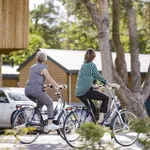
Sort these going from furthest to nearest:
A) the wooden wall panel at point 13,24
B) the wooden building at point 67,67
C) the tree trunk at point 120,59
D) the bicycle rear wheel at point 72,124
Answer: the wooden building at point 67,67
the tree trunk at point 120,59
the wooden wall panel at point 13,24
the bicycle rear wheel at point 72,124

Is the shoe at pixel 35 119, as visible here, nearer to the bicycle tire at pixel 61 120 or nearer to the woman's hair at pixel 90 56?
the bicycle tire at pixel 61 120

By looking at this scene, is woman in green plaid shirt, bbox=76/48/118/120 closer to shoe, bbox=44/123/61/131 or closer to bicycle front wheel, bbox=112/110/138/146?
bicycle front wheel, bbox=112/110/138/146

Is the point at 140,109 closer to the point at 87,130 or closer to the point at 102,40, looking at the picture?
the point at 102,40

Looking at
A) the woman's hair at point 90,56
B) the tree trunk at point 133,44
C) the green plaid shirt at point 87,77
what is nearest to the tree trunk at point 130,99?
the tree trunk at point 133,44

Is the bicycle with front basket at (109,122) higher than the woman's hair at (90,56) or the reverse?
the reverse

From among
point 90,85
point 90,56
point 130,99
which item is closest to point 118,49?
point 130,99

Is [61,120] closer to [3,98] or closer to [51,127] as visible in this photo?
[51,127]

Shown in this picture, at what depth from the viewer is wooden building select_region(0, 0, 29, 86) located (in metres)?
19.9

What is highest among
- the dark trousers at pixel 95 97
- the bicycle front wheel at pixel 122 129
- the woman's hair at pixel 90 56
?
the woman's hair at pixel 90 56

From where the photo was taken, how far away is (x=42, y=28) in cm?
6631

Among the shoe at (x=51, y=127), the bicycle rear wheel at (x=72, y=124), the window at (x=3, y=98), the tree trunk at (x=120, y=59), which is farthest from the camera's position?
the tree trunk at (x=120, y=59)

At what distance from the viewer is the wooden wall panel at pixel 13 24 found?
783 inches

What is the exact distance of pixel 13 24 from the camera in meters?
20.1

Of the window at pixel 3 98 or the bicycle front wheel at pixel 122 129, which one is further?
the window at pixel 3 98
